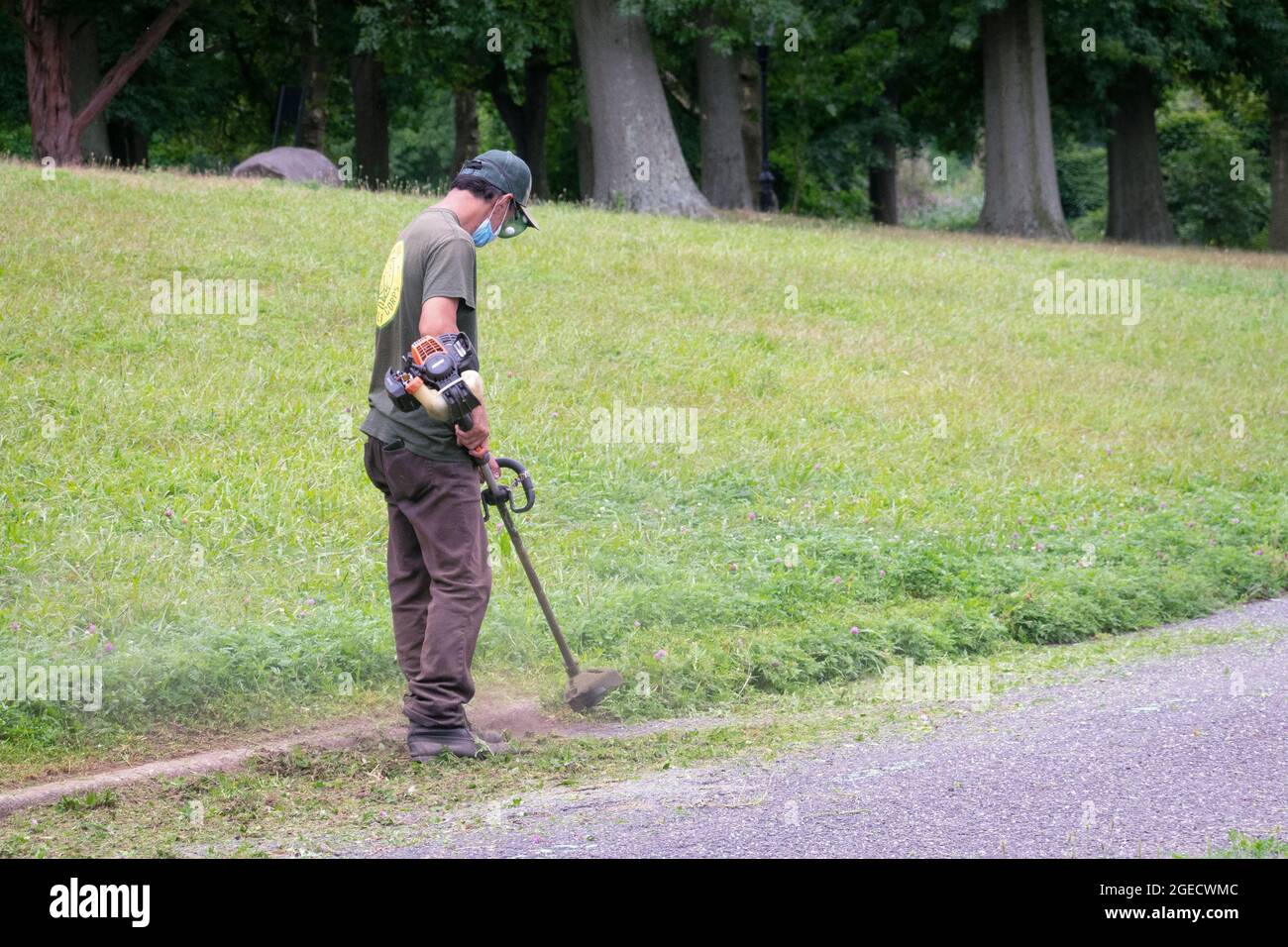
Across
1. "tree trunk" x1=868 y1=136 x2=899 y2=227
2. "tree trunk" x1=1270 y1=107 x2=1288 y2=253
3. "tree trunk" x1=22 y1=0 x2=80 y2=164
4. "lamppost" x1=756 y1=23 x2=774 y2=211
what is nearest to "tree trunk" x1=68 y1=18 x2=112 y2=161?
"tree trunk" x1=22 y1=0 x2=80 y2=164

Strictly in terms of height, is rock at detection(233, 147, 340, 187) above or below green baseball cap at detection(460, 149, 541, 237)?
above

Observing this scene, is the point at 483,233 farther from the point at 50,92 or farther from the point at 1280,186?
the point at 1280,186

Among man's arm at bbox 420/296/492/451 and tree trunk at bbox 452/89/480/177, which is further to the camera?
tree trunk at bbox 452/89/480/177

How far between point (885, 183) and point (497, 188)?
112 feet

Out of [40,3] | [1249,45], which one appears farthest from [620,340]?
[1249,45]

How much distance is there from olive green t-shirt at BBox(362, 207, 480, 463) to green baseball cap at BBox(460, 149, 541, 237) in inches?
9.6

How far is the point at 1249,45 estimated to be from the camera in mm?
30969

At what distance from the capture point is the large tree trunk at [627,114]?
22594 mm

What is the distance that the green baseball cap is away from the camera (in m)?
5.99

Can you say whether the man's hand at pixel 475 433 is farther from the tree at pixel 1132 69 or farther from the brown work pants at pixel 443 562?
the tree at pixel 1132 69

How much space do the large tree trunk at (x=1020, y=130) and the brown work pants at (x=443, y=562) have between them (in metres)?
22.6

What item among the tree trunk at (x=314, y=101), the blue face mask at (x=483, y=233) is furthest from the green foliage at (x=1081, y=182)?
the blue face mask at (x=483, y=233)

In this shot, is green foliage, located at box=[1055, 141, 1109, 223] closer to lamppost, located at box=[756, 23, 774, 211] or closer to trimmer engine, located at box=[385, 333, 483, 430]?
lamppost, located at box=[756, 23, 774, 211]

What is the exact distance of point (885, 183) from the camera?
38875 mm
